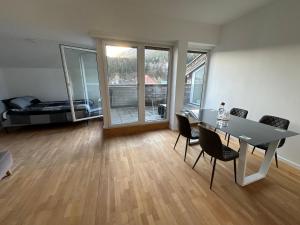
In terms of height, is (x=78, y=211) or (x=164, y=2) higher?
(x=164, y=2)

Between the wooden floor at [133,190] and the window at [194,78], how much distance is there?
1760 mm

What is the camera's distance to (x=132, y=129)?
3.51m

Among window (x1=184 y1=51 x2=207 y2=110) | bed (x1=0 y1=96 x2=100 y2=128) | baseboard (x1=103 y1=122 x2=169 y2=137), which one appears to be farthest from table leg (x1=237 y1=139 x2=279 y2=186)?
bed (x1=0 y1=96 x2=100 y2=128)

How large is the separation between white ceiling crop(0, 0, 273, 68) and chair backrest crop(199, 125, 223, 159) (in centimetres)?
215

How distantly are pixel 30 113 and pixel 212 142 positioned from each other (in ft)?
13.5

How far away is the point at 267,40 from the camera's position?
94.4 inches

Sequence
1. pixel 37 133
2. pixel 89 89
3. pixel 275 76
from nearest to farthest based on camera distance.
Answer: pixel 275 76 < pixel 37 133 < pixel 89 89

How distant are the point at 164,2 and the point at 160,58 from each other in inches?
47.7

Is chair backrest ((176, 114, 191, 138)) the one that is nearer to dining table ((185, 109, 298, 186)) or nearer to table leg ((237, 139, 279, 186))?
dining table ((185, 109, 298, 186))

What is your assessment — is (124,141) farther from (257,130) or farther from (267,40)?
(267,40)

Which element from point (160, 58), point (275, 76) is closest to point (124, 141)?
point (160, 58)

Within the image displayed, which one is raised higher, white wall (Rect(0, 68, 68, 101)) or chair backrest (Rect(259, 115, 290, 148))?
white wall (Rect(0, 68, 68, 101))

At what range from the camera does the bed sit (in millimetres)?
3406

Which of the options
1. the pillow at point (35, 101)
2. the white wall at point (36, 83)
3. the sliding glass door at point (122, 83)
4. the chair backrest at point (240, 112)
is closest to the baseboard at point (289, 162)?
the chair backrest at point (240, 112)
